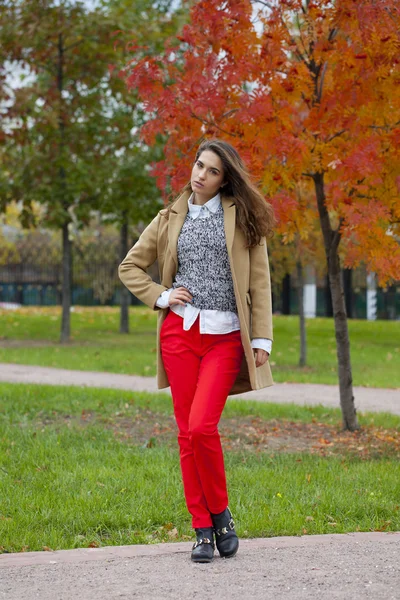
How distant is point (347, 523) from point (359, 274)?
2362cm

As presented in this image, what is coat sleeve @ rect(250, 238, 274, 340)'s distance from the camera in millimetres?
4508

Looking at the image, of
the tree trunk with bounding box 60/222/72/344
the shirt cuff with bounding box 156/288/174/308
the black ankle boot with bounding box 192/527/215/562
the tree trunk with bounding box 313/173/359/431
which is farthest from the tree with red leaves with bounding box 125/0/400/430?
the tree trunk with bounding box 60/222/72/344

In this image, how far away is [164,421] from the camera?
8688 millimetres

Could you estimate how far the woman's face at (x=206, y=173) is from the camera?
177 inches

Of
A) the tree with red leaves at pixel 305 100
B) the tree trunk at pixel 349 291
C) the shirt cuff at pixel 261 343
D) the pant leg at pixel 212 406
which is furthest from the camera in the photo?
the tree trunk at pixel 349 291

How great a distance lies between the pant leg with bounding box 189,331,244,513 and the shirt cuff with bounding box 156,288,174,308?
Result: 24cm

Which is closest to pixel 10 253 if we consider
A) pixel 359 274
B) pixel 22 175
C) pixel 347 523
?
pixel 359 274

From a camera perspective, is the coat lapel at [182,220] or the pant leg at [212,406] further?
the coat lapel at [182,220]

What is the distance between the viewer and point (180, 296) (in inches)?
172

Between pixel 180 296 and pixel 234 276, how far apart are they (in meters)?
0.28

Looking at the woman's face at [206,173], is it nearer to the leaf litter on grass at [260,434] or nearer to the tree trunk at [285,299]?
the leaf litter on grass at [260,434]

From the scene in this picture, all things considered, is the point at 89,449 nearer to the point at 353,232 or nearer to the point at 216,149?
the point at 353,232

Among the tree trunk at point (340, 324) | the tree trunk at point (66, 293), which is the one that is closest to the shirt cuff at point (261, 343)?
the tree trunk at point (340, 324)

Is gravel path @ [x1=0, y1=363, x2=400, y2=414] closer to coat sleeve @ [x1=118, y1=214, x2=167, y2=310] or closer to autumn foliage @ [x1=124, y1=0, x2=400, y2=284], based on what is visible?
autumn foliage @ [x1=124, y1=0, x2=400, y2=284]
